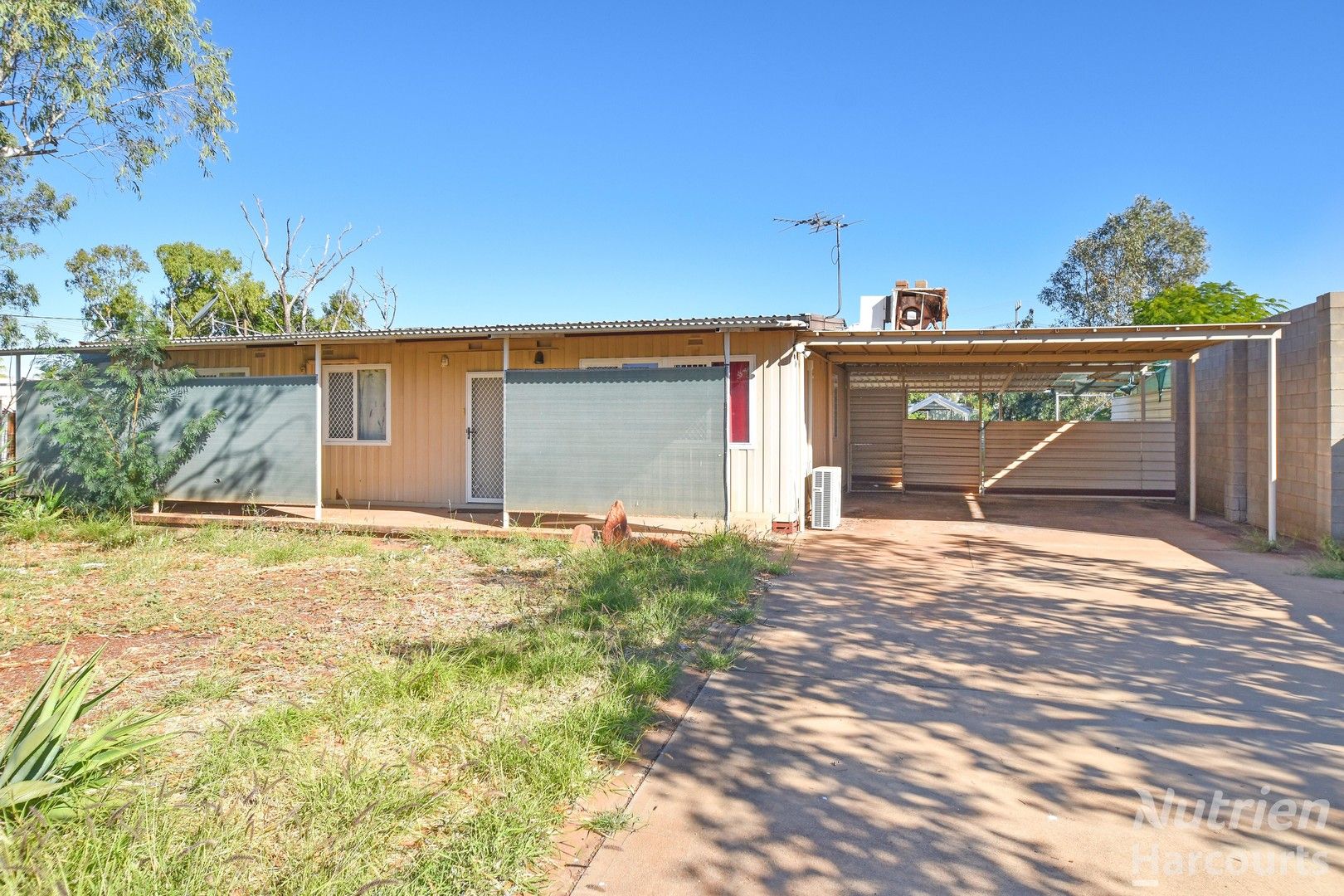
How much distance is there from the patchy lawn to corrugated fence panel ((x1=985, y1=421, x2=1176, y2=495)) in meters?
9.58

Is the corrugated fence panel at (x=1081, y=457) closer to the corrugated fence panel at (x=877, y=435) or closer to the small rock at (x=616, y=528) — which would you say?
the corrugated fence panel at (x=877, y=435)

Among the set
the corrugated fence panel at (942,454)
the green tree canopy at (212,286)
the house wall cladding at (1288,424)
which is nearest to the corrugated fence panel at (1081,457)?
the corrugated fence panel at (942,454)

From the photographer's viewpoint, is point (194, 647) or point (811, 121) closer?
point (194, 647)

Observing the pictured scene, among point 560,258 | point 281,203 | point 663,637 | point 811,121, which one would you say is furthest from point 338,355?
point 560,258

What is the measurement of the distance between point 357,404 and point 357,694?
31.0ft

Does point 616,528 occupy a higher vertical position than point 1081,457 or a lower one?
lower

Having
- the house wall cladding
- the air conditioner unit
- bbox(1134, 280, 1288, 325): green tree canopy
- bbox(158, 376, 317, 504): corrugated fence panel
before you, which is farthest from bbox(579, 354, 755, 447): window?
bbox(1134, 280, 1288, 325): green tree canopy

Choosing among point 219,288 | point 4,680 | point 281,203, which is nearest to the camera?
point 4,680

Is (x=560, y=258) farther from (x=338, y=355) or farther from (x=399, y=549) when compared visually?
(x=399, y=549)

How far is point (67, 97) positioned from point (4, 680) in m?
10.6

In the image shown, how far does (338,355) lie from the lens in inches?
487

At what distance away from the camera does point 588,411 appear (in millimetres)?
9344

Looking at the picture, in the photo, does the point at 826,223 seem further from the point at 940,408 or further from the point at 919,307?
the point at 940,408

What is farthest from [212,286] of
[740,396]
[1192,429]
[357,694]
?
[1192,429]
